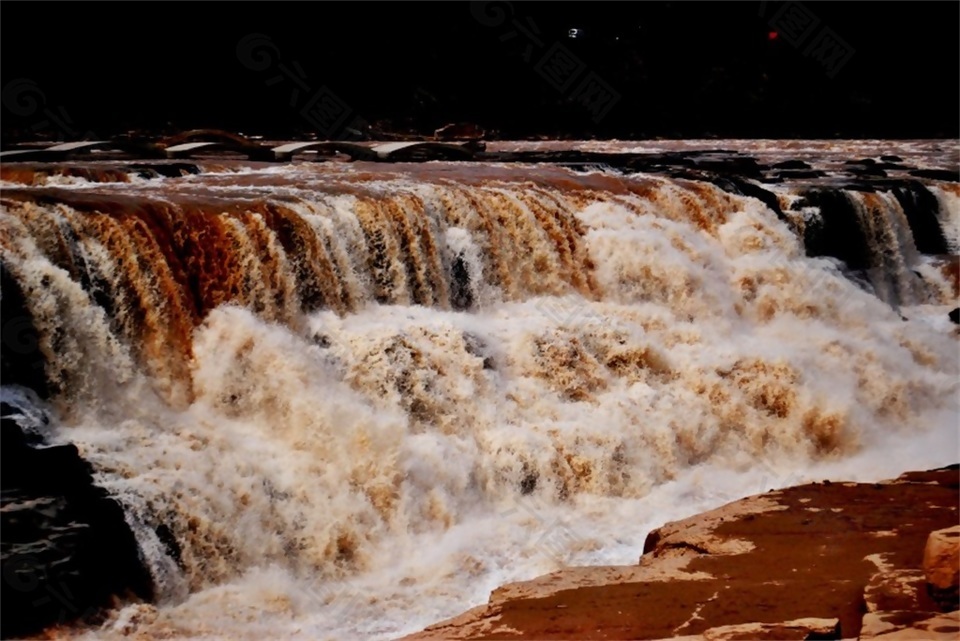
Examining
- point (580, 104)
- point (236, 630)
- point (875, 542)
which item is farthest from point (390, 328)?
point (580, 104)

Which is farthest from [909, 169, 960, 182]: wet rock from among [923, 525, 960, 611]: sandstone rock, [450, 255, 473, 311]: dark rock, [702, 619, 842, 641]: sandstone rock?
[702, 619, 842, 641]: sandstone rock

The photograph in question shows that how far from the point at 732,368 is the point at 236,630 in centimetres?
532

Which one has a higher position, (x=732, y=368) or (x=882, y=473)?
(x=732, y=368)

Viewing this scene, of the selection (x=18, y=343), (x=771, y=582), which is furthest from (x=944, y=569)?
(x=18, y=343)

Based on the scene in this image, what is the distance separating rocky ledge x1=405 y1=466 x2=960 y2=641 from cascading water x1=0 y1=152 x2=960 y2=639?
2.09 ft

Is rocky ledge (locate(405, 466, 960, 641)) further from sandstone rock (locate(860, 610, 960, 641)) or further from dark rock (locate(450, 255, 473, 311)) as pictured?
dark rock (locate(450, 255, 473, 311))

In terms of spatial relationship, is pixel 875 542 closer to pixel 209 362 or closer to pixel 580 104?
pixel 209 362

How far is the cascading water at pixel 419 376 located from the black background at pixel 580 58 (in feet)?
59.2

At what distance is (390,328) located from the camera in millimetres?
8094

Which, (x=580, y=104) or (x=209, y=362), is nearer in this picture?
(x=209, y=362)

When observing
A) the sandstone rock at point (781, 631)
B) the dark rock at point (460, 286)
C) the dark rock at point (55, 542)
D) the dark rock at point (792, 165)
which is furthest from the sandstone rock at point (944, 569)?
the dark rock at point (792, 165)

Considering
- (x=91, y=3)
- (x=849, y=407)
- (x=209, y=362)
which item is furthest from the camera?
(x=91, y=3)

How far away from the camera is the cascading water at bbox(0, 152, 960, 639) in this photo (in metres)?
6.18

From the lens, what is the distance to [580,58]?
33.6 meters
